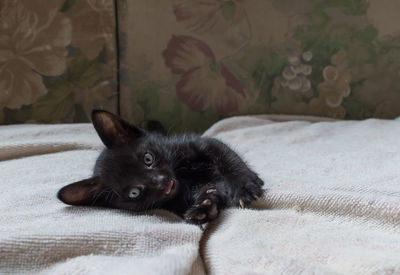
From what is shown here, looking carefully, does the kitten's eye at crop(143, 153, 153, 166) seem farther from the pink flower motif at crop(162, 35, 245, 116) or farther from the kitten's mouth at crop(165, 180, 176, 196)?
the pink flower motif at crop(162, 35, 245, 116)

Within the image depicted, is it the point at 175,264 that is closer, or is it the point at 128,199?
the point at 175,264

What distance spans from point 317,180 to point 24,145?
3.61ft

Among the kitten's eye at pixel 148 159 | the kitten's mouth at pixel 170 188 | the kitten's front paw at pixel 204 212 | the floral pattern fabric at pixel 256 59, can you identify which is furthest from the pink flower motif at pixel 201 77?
the kitten's front paw at pixel 204 212

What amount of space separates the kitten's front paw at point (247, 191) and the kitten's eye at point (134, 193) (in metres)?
0.28

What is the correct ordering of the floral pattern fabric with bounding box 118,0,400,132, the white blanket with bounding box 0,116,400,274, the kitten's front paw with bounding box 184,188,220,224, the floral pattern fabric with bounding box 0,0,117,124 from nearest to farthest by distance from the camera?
the white blanket with bounding box 0,116,400,274, the kitten's front paw with bounding box 184,188,220,224, the floral pattern fabric with bounding box 0,0,117,124, the floral pattern fabric with bounding box 118,0,400,132

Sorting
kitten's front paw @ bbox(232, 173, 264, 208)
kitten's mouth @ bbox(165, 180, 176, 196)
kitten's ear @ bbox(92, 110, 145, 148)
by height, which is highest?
kitten's ear @ bbox(92, 110, 145, 148)

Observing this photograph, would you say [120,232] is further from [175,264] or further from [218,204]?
[218,204]

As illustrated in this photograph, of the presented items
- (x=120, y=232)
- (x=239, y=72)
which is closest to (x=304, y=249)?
(x=120, y=232)

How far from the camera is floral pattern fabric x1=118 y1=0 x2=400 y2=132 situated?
6.51 feet

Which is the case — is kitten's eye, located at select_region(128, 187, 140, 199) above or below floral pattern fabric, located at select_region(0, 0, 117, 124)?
below

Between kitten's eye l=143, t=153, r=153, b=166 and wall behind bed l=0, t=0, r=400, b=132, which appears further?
wall behind bed l=0, t=0, r=400, b=132

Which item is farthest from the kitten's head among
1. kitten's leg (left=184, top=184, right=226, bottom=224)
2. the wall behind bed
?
the wall behind bed

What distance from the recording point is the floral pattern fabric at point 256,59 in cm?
198

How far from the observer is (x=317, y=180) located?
1.22 meters
